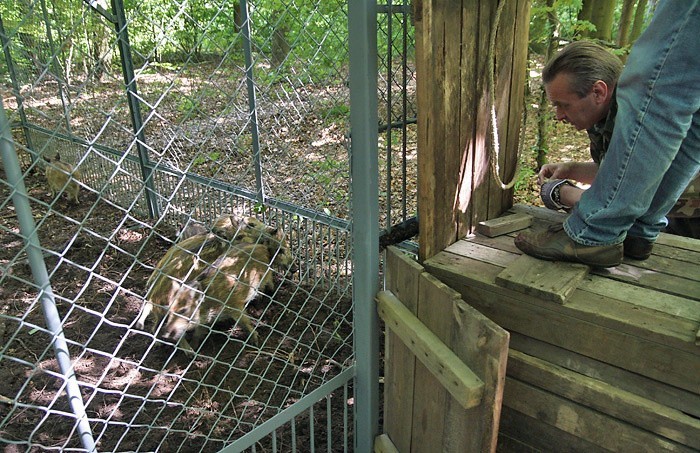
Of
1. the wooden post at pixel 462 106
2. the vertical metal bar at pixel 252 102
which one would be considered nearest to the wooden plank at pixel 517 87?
the wooden post at pixel 462 106

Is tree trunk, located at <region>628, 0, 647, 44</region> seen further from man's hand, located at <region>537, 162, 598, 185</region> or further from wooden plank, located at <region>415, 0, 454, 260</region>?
wooden plank, located at <region>415, 0, 454, 260</region>

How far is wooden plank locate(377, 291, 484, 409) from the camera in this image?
1635mm

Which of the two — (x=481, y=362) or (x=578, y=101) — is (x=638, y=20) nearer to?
(x=578, y=101)

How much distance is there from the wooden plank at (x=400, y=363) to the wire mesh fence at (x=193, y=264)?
217 millimetres

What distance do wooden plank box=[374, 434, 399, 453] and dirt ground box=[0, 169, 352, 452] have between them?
0.91 feet

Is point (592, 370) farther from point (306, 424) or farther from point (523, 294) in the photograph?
point (306, 424)

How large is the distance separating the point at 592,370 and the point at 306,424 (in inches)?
67.9

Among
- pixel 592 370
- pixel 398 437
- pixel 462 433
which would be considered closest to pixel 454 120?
pixel 592 370

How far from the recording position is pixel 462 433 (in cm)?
181

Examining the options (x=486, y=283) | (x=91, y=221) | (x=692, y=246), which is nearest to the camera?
(x=486, y=283)

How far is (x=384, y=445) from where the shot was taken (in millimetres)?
2389

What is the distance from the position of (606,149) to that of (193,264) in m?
Answer: 2.30

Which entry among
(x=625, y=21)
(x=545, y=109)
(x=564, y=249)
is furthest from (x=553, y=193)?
(x=625, y=21)

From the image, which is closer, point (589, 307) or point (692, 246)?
point (589, 307)
